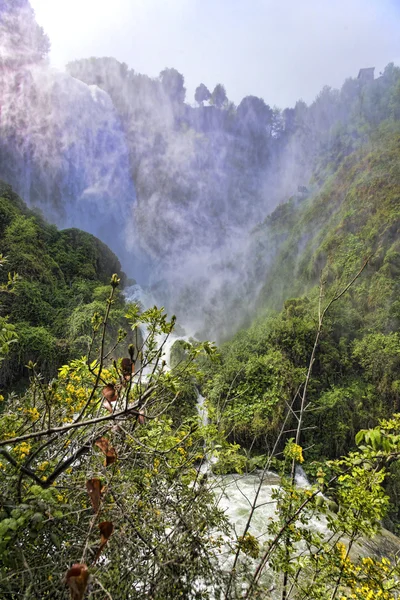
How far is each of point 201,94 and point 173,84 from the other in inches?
163

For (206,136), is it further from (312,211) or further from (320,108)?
(312,211)

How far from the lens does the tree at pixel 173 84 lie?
114 ft

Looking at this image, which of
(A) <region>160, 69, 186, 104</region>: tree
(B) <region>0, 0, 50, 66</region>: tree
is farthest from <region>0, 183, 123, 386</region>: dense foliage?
(A) <region>160, 69, 186, 104</region>: tree

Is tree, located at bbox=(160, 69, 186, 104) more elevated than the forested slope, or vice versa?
tree, located at bbox=(160, 69, 186, 104)

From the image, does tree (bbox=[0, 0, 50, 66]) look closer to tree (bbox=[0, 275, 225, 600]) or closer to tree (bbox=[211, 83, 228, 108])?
tree (bbox=[211, 83, 228, 108])

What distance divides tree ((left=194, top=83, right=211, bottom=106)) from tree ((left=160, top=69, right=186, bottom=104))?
8.08ft

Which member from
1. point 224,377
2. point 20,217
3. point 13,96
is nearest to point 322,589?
point 224,377

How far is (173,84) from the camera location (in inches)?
1384

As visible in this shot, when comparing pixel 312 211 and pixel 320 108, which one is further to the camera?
pixel 320 108

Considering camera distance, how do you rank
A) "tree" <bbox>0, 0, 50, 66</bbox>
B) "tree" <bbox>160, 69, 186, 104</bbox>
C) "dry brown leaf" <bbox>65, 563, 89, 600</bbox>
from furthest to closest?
"tree" <bbox>160, 69, 186, 104</bbox> < "tree" <bbox>0, 0, 50, 66</bbox> < "dry brown leaf" <bbox>65, 563, 89, 600</bbox>

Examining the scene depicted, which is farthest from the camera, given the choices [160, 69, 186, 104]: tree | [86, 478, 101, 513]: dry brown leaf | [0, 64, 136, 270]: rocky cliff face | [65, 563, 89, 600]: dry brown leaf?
[160, 69, 186, 104]: tree

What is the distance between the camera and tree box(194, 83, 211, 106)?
37344mm

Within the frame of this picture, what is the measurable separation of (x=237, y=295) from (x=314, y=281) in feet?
25.1

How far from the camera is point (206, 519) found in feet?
5.81
